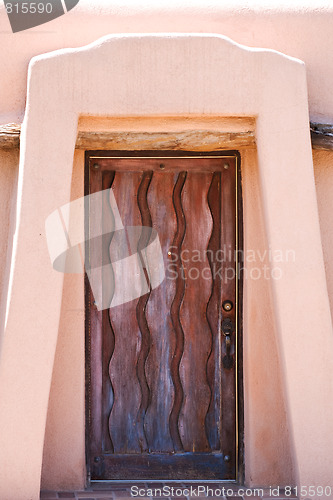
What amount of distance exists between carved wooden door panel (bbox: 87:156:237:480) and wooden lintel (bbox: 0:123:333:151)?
25 cm

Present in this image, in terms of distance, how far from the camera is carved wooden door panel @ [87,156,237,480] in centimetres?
527

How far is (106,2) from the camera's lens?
5117 mm

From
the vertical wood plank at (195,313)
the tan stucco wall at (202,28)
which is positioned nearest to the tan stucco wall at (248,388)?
the vertical wood plank at (195,313)

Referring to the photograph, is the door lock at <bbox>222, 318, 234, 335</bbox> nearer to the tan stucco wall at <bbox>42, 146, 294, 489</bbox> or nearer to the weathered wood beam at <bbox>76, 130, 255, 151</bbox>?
the tan stucco wall at <bbox>42, 146, 294, 489</bbox>

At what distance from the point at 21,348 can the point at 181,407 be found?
54.0 inches

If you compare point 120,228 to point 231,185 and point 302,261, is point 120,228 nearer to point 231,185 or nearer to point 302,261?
point 231,185
